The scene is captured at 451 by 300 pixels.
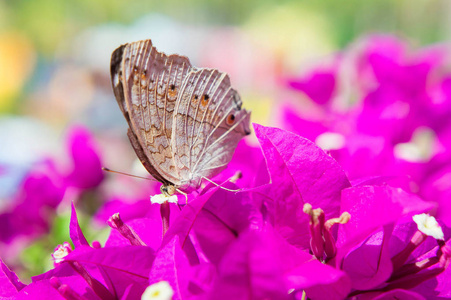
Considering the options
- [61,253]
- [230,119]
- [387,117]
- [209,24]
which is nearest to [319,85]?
[387,117]

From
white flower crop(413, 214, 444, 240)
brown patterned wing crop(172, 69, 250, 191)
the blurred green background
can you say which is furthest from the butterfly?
the blurred green background

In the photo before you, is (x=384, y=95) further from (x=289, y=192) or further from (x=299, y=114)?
(x=289, y=192)

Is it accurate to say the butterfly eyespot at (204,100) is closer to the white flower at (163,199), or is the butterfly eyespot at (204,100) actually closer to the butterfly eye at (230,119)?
the butterfly eye at (230,119)

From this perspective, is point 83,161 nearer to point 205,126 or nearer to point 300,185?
point 205,126

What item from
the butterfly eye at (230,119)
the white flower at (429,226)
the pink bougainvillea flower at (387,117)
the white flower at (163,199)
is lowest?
the pink bougainvillea flower at (387,117)

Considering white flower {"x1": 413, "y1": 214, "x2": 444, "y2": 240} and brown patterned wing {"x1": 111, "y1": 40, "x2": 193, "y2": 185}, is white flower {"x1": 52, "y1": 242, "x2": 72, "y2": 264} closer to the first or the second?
brown patterned wing {"x1": 111, "y1": 40, "x2": 193, "y2": 185}

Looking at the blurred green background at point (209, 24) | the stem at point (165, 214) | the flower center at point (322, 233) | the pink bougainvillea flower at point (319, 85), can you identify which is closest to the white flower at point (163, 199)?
the stem at point (165, 214)
